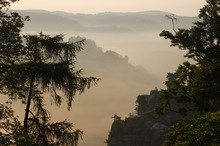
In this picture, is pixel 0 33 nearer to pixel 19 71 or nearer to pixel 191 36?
pixel 19 71

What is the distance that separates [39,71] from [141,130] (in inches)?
1476

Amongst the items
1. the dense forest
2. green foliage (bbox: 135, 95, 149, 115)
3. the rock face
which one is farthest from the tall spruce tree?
green foliage (bbox: 135, 95, 149, 115)

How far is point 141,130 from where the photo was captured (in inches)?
1895

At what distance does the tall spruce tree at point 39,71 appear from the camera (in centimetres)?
1193

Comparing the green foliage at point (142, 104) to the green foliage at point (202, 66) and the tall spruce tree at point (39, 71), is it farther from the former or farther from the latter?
the tall spruce tree at point (39, 71)

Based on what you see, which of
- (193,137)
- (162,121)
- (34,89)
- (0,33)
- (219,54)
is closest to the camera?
(193,137)

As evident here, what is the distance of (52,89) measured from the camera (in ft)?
42.4

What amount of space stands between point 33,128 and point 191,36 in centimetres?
1286

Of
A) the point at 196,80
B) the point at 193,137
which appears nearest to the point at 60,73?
the point at 193,137

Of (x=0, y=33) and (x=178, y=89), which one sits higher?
(x=0, y=33)

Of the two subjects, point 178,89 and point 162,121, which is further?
point 162,121

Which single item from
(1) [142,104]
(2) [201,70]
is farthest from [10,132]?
(1) [142,104]

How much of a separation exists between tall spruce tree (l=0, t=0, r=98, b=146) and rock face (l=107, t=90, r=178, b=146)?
1311 inches

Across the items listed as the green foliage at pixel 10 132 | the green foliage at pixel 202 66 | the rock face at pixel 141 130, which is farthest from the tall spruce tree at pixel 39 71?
the rock face at pixel 141 130
